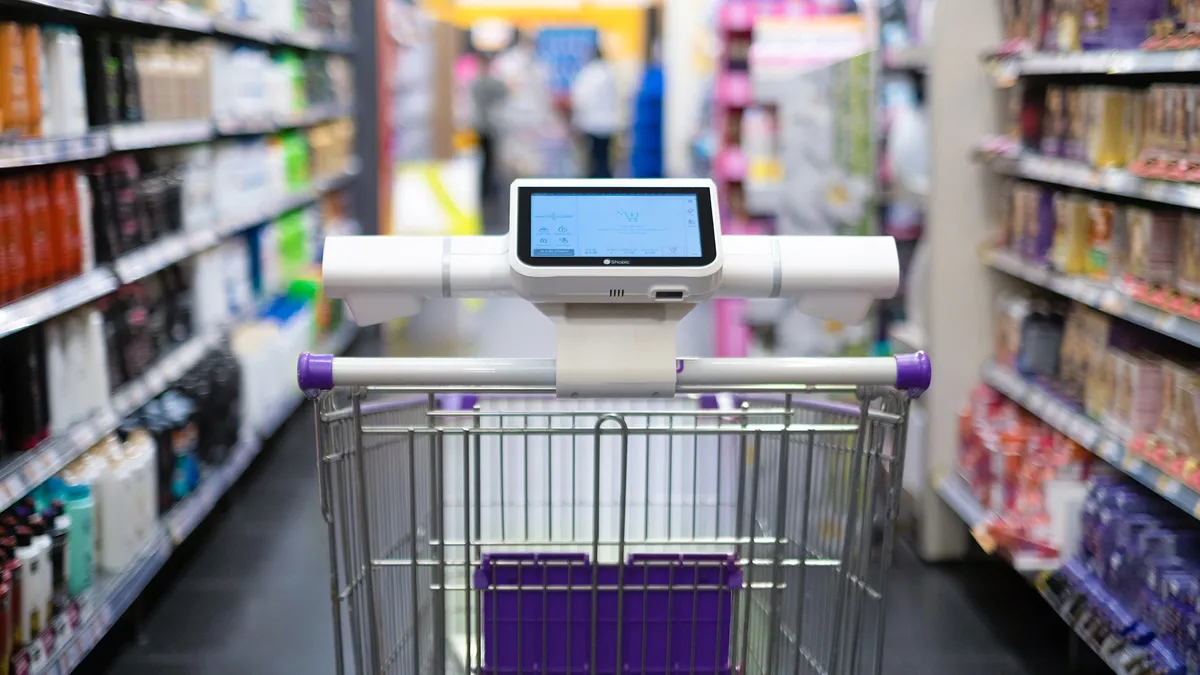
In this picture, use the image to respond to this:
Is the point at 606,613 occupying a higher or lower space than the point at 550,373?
lower

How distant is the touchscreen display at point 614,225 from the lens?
1906 mm

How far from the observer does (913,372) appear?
1.91 m

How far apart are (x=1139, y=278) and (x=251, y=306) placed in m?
3.75

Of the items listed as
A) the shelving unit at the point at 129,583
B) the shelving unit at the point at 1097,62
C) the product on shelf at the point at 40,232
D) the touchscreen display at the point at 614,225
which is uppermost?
the shelving unit at the point at 1097,62

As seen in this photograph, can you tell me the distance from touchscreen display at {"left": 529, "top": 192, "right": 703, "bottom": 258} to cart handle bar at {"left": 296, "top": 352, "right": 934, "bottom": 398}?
174mm

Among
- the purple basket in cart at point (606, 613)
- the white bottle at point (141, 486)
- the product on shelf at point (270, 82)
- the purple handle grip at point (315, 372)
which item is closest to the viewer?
the purple handle grip at point (315, 372)

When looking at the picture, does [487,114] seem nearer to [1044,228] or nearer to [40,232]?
[1044,228]

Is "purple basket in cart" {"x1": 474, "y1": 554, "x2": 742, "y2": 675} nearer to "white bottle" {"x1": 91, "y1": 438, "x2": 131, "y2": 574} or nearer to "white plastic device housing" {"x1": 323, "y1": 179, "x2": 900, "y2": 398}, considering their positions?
"white plastic device housing" {"x1": 323, "y1": 179, "x2": 900, "y2": 398}

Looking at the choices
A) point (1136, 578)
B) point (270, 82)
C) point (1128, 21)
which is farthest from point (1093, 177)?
point (270, 82)

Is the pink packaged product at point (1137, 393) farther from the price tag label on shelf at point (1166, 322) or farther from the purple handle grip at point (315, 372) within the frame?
the purple handle grip at point (315, 372)

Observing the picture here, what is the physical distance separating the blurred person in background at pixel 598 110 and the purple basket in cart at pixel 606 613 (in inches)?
592

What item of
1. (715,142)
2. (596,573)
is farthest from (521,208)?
(715,142)

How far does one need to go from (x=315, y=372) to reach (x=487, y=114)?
652 inches

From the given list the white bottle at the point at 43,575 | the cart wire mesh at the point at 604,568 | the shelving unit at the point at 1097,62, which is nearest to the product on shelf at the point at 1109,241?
the shelving unit at the point at 1097,62
